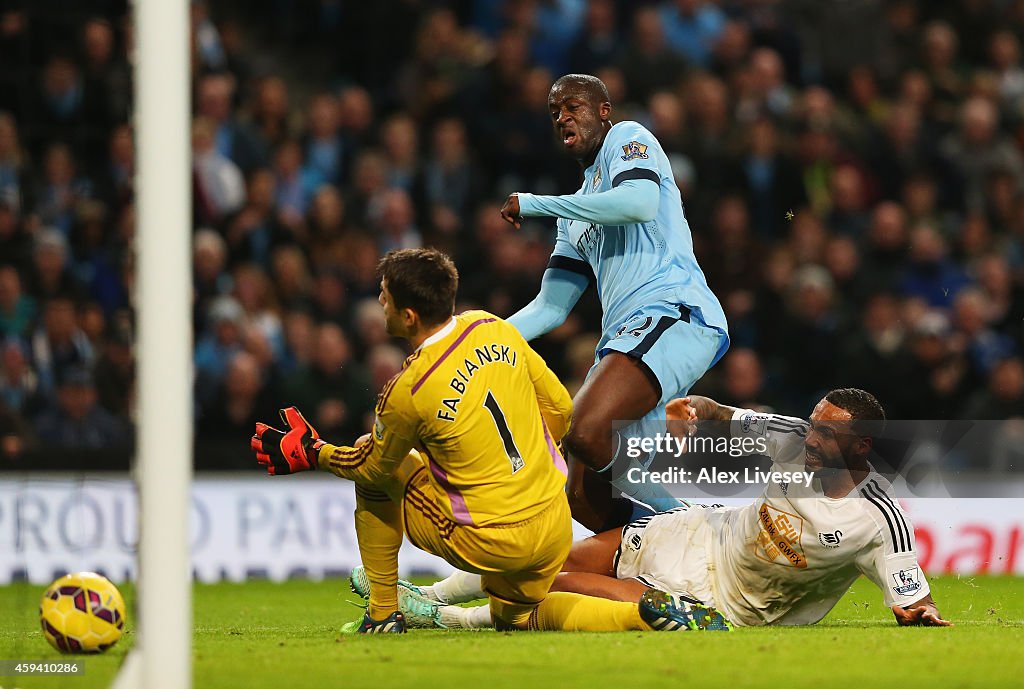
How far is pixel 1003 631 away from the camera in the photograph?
199 inches

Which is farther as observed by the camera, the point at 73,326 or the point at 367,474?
the point at 73,326

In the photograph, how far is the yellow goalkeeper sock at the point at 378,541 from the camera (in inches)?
202

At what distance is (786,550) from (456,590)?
1.33 meters

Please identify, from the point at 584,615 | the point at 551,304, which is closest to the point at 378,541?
the point at 584,615

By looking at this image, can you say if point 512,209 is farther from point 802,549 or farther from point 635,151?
point 802,549

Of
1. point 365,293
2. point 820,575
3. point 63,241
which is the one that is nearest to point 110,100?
point 63,241

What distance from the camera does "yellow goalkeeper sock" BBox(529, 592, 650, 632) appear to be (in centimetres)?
504

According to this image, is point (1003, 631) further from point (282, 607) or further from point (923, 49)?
point (923, 49)

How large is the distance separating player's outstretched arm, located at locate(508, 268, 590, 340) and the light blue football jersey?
0.20 metres

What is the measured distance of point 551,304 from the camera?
6246mm

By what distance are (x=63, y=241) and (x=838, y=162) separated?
18.6 feet

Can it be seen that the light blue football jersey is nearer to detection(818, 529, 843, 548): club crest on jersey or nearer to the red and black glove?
detection(818, 529, 843, 548): club crest on jersey

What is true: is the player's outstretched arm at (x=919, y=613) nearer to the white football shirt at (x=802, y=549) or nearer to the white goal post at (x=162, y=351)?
the white football shirt at (x=802, y=549)

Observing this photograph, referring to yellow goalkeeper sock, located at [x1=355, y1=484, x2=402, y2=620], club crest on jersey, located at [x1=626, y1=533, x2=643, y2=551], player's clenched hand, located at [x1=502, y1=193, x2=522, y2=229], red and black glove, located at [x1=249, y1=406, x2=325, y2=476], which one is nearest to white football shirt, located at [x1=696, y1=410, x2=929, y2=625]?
club crest on jersey, located at [x1=626, y1=533, x2=643, y2=551]
